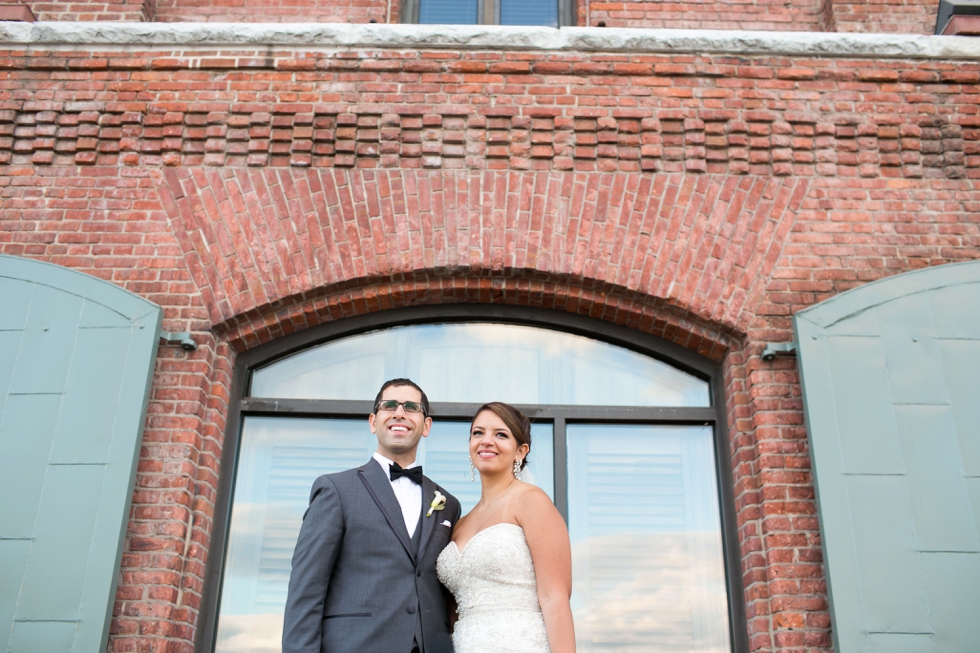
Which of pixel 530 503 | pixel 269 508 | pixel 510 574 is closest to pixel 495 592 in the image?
pixel 510 574

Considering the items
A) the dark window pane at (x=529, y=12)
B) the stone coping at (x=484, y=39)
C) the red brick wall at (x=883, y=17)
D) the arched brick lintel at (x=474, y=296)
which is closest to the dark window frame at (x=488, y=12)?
the dark window pane at (x=529, y=12)

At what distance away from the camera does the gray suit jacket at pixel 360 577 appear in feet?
10.7

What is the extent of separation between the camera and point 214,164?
5184mm

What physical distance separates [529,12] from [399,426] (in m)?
3.92

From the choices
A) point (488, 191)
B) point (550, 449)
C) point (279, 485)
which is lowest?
point (279, 485)

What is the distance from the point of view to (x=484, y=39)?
5379 mm

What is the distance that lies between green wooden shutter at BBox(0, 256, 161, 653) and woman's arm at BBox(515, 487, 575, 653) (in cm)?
201

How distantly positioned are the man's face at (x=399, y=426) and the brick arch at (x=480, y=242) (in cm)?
124

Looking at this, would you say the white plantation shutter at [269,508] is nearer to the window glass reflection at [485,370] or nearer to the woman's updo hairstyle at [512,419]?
the window glass reflection at [485,370]

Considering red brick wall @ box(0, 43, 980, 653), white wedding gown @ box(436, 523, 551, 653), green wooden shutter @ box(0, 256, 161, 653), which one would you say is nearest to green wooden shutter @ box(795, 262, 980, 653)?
red brick wall @ box(0, 43, 980, 653)

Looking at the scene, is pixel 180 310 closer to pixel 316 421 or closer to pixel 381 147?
pixel 316 421

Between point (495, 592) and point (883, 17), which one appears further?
point (883, 17)

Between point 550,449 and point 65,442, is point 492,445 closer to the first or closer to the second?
point 550,449

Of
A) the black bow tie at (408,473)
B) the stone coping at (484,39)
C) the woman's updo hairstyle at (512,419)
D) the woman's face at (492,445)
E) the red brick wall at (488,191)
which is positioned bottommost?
the black bow tie at (408,473)
